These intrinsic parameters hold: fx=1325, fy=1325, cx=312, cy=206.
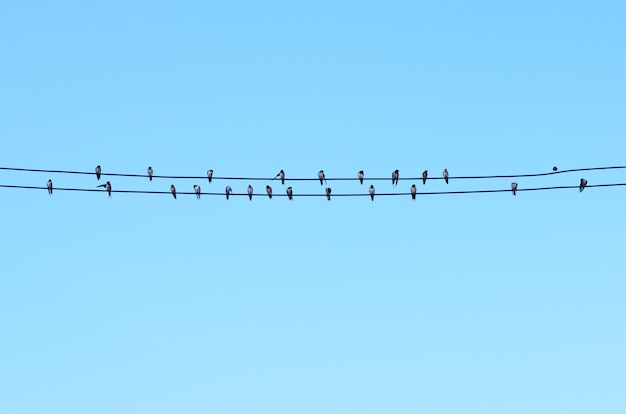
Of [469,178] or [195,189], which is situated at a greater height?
[195,189]

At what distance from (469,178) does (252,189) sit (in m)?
30.7

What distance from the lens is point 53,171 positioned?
49.2 metres

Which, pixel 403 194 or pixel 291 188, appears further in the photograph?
pixel 291 188

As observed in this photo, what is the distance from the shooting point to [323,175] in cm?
8169

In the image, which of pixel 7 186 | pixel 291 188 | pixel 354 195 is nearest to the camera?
pixel 7 186

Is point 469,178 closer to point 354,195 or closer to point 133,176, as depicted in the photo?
point 354,195

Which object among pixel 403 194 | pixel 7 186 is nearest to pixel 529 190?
pixel 403 194

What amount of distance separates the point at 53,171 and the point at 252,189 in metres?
32.3

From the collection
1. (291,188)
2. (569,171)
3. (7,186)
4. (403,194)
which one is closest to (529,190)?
(569,171)

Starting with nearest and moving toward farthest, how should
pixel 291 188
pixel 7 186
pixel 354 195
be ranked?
1. pixel 7 186
2. pixel 354 195
3. pixel 291 188

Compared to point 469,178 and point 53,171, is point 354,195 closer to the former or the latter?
point 469,178

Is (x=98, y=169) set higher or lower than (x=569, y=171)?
higher

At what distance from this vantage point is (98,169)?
78812 mm

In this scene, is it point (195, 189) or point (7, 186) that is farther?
point (195, 189)
